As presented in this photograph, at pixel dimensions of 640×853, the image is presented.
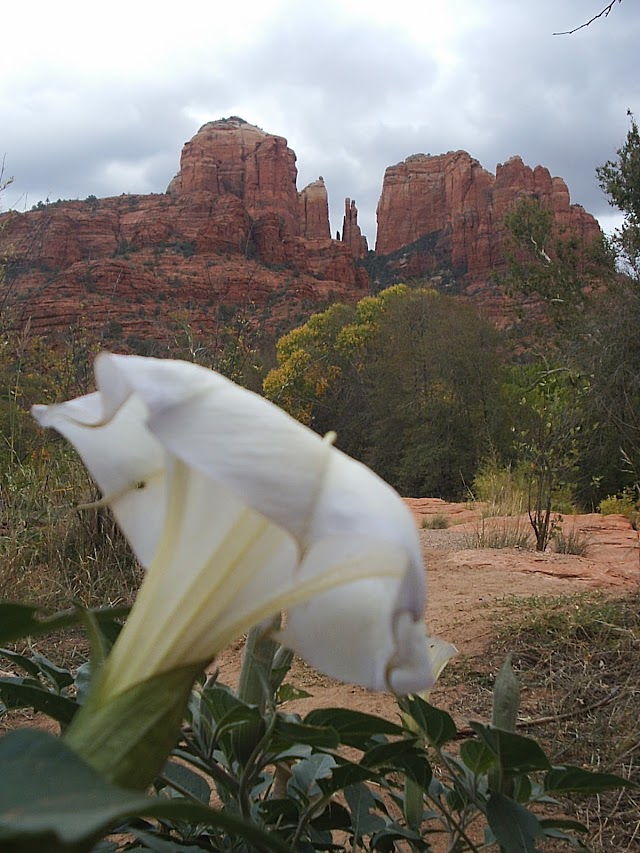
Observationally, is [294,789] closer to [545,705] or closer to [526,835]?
[526,835]

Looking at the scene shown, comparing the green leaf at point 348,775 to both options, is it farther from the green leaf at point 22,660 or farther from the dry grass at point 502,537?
the dry grass at point 502,537

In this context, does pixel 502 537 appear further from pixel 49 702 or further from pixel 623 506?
pixel 49 702

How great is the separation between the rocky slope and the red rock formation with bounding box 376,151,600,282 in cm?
10

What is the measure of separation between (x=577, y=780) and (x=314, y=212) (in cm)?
5576

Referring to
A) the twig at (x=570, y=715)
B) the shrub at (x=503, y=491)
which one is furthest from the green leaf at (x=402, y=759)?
the shrub at (x=503, y=491)

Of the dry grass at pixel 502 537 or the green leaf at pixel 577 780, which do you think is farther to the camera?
the dry grass at pixel 502 537

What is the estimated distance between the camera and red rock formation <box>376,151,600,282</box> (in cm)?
4825

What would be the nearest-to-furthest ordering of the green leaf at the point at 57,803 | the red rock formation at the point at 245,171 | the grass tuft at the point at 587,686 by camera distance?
1. the green leaf at the point at 57,803
2. the grass tuft at the point at 587,686
3. the red rock formation at the point at 245,171

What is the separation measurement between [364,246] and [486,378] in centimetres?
4573

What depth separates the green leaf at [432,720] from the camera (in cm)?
59

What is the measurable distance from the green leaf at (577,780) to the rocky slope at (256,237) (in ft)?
75.5

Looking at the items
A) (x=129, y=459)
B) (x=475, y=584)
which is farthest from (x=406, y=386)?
(x=129, y=459)

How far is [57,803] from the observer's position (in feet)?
0.82

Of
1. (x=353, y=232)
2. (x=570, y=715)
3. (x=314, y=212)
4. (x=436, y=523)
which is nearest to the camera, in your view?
(x=570, y=715)
